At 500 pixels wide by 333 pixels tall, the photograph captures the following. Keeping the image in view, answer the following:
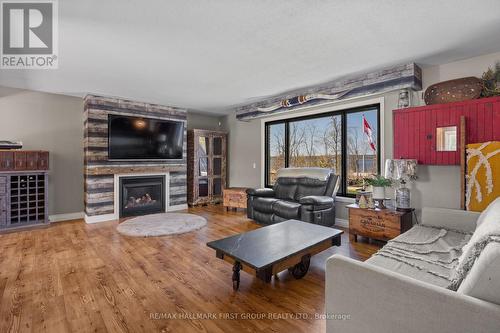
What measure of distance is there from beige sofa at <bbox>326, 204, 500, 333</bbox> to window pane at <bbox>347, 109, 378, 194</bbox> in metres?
2.70

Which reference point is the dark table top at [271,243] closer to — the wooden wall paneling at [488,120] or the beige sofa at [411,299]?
the beige sofa at [411,299]

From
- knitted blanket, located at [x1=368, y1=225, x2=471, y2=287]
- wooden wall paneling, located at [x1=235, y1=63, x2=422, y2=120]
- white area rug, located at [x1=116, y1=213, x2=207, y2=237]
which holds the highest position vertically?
wooden wall paneling, located at [x1=235, y1=63, x2=422, y2=120]

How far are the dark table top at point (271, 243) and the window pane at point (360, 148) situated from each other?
1.90 metres

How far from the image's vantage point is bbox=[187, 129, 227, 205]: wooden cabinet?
6.30 m

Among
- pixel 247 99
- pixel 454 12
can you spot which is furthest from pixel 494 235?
pixel 247 99

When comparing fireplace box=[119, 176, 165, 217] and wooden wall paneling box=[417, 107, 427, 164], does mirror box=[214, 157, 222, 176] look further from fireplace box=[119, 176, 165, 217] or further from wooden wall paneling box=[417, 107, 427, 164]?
wooden wall paneling box=[417, 107, 427, 164]

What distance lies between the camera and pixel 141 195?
5.44 m

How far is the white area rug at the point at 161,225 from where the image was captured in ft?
13.0

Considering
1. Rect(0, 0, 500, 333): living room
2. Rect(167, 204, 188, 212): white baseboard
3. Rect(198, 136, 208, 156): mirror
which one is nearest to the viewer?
Rect(0, 0, 500, 333): living room

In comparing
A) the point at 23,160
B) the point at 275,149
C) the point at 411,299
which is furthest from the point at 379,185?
the point at 23,160

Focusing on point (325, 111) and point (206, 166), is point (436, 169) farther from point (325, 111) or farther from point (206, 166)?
point (206, 166)

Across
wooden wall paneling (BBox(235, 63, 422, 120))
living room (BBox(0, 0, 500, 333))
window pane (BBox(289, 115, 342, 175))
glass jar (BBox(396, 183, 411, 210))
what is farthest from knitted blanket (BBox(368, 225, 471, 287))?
window pane (BBox(289, 115, 342, 175))

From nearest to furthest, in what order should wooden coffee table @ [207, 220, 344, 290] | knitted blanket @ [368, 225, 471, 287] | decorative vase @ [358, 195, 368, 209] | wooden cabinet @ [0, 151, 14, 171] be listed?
knitted blanket @ [368, 225, 471, 287], wooden coffee table @ [207, 220, 344, 290], decorative vase @ [358, 195, 368, 209], wooden cabinet @ [0, 151, 14, 171]

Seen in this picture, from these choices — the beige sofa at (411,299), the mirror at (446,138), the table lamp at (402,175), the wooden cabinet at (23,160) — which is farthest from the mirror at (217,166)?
the beige sofa at (411,299)
